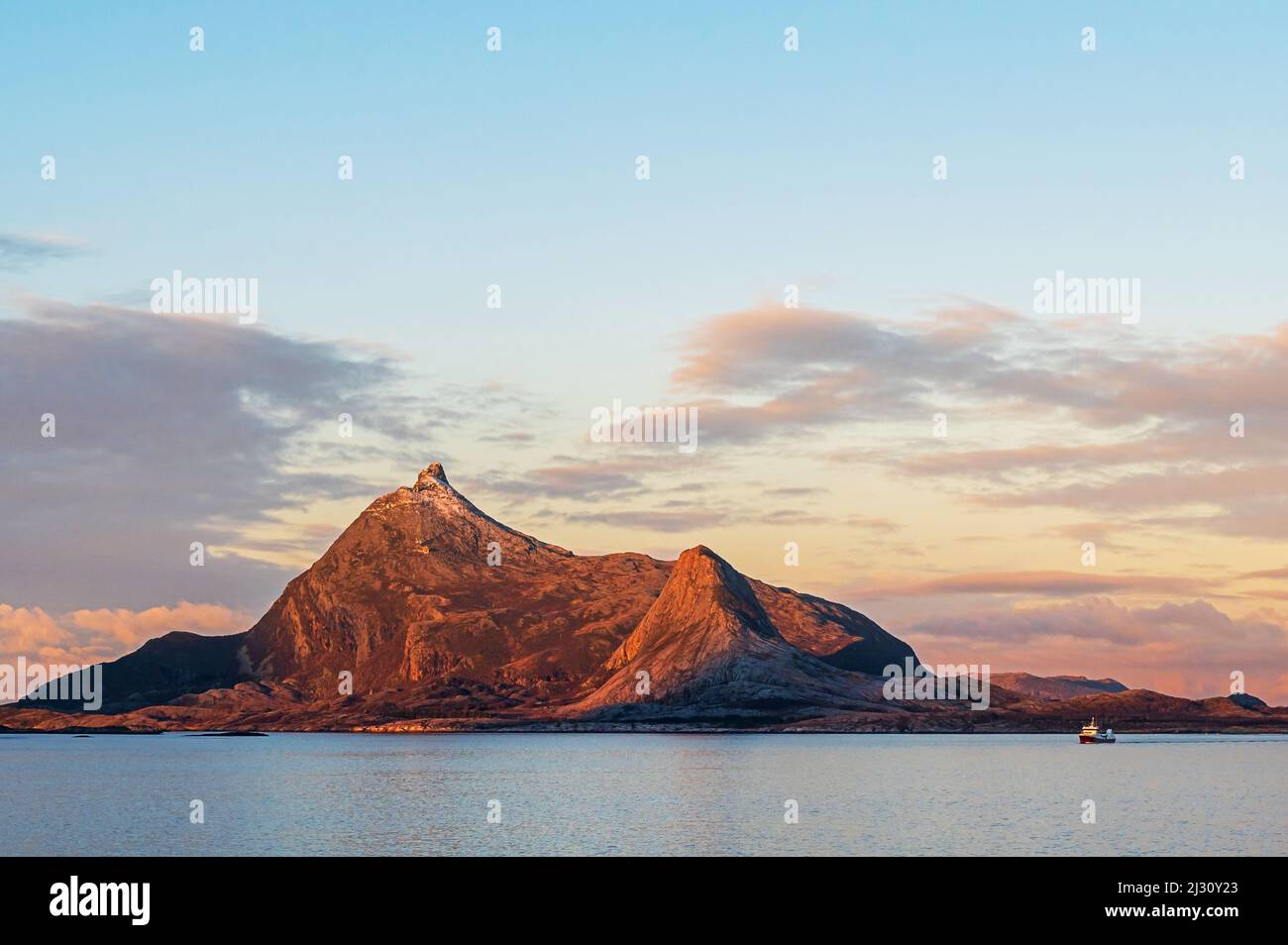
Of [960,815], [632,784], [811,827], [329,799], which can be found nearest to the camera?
[811,827]

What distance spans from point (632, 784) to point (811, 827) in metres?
69.6
